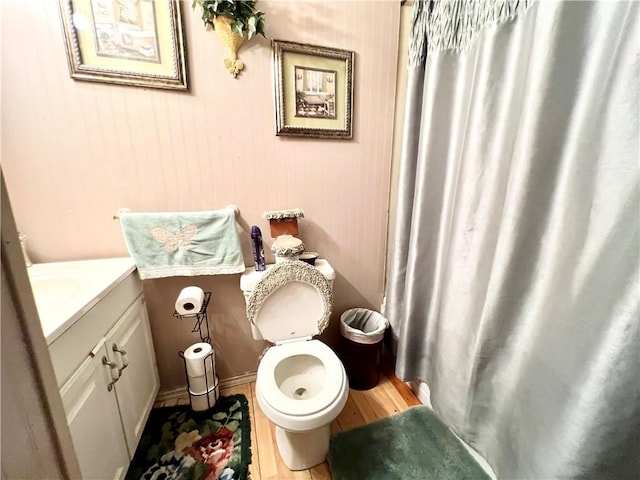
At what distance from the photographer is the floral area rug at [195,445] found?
3.63 feet

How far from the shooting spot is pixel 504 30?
0.88 meters

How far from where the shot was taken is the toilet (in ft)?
3.66

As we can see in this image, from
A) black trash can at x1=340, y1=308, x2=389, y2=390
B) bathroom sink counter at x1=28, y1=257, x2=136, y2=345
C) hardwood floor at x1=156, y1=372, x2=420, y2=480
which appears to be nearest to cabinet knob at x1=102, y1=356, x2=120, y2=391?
bathroom sink counter at x1=28, y1=257, x2=136, y2=345

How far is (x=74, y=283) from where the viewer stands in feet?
3.40

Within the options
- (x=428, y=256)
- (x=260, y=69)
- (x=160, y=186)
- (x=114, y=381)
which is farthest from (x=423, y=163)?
(x=114, y=381)

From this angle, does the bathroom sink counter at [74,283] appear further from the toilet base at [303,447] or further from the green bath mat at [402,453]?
the green bath mat at [402,453]

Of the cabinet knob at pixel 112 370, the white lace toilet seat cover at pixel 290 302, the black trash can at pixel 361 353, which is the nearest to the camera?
the cabinet knob at pixel 112 370

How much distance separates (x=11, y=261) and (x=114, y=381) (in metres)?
0.86

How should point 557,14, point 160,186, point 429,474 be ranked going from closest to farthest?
point 557,14
point 429,474
point 160,186

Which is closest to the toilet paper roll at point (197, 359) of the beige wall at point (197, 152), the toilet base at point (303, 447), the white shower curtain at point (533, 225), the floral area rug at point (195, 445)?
the beige wall at point (197, 152)

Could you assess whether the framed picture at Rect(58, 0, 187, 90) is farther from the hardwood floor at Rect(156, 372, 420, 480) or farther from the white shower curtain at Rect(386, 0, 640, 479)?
the hardwood floor at Rect(156, 372, 420, 480)

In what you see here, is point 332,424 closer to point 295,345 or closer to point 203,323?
point 295,345

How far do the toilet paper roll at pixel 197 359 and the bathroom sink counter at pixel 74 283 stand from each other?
1.63ft

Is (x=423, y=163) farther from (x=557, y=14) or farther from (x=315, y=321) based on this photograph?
(x=315, y=321)
